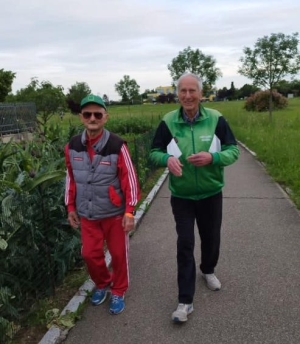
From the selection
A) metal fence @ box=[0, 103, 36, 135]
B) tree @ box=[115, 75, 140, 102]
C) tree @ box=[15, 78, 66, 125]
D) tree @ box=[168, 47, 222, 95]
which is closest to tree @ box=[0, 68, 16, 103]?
tree @ box=[15, 78, 66, 125]

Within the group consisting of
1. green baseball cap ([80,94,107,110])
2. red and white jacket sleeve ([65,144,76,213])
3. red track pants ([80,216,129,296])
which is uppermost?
green baseball cap ([80,94,107,110])

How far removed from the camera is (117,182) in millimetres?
3330

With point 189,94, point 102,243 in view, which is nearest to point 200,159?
point 189,94

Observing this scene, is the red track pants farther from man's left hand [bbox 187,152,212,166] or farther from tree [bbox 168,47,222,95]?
tree [bbox 168,47,222,95]

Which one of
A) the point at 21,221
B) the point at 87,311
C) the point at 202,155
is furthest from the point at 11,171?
the point at 202,155

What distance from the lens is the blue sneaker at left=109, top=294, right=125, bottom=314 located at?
3.55m

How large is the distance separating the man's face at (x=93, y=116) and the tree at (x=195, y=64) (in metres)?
40.1

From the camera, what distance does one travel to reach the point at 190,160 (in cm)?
311

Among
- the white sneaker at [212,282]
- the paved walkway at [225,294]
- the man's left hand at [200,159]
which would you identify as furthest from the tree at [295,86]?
the man's left hand at [200,159]

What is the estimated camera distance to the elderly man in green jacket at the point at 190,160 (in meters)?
3.23

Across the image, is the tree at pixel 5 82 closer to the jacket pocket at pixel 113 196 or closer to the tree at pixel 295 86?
the tree at pixel 295 86

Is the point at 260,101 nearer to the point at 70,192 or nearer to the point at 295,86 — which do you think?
the point at 295,86

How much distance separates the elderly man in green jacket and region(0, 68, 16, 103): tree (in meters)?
32.0

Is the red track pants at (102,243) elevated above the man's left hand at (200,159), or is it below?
below
